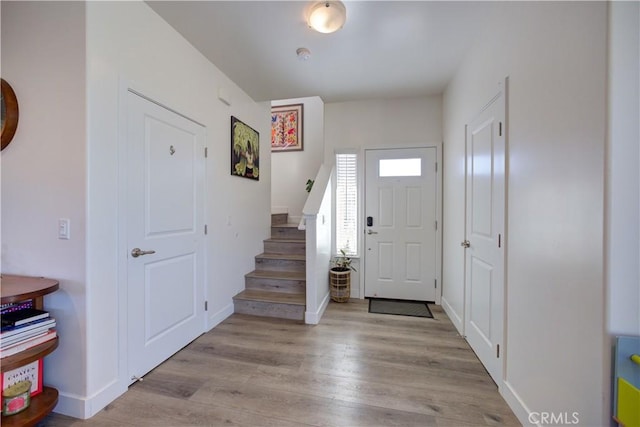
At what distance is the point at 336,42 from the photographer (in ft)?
7.14

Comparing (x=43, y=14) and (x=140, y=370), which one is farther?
(x=140, y=370)

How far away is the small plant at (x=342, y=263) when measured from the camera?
3.47 meters

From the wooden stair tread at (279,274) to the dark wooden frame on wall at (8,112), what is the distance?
228 centimetres

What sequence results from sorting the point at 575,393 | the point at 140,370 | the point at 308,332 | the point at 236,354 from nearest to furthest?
1. the point at 575,393
2. the point at 140,370
3. the point at 236,354
4. the point at 308,332

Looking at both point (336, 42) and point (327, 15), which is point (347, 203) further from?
point (327, 15)

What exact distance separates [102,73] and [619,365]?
9.09ft

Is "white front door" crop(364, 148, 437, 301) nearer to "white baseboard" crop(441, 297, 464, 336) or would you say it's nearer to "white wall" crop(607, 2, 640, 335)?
"white baseboard" crop(441, 297, 464, 336)

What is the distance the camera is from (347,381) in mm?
1813

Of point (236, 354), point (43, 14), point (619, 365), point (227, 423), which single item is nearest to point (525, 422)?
point (619, 365)

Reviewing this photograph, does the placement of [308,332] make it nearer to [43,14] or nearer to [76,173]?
[76,173]

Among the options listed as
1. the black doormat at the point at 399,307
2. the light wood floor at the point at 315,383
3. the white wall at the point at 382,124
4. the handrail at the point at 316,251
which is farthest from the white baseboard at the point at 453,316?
the white wall at the point at 382,124

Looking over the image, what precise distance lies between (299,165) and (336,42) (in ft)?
8.85
